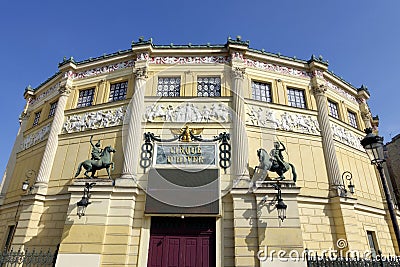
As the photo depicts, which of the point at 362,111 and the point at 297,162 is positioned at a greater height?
the point at 362,111

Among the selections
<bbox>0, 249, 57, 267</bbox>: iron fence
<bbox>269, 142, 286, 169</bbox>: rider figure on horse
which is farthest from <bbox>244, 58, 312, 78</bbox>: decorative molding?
<bbox>0, 249, 57, 267</bbox>: iron fence

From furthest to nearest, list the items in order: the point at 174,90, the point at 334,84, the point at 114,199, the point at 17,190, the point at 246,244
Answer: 1. the point at 334,84
2. the point at 17,190
3. the point at 174,90
4. the point at 114,199
5. the point at 246,244

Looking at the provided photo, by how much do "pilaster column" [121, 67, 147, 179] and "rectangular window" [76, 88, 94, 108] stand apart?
12.9 ft

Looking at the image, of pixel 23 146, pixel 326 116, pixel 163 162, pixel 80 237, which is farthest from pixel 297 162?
pixel 23 146

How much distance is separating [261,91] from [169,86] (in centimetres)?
617

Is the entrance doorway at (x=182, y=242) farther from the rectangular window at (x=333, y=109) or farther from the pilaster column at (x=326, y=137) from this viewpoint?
the rectangular window at (x=333, y=109)

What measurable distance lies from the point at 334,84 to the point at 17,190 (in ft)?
79.7

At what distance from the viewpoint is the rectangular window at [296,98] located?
58.8 ft

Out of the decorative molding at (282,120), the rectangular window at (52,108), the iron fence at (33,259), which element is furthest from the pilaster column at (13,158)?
the decorative molding at (282,120)

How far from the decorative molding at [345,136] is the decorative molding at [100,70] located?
14538mm

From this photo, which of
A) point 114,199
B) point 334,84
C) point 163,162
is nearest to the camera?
point 114,199

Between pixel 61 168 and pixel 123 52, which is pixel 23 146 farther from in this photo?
pixel 123 52

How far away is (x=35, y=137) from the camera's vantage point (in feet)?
64.5

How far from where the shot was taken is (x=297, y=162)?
15750 mm
